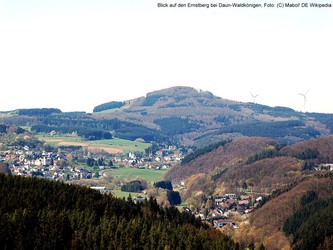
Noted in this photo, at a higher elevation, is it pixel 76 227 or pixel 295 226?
pixel 76 227

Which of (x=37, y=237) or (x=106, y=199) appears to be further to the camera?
(x=106, y=199)

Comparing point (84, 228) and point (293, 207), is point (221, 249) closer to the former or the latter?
point (84, 228)

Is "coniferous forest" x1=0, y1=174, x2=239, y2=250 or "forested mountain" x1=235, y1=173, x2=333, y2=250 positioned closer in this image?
"coniferous forest" x1=0, y1=174, x2=239, y2=250

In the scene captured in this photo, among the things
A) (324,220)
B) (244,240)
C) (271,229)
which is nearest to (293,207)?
(271,229)

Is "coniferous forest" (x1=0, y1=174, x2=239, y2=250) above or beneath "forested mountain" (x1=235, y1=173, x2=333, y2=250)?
above

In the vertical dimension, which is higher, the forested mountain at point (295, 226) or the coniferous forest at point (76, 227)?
the coniferous forest at point (76, 227)

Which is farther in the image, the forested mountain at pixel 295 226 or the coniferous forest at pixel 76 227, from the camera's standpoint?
the forested mountain at pixel 295 226

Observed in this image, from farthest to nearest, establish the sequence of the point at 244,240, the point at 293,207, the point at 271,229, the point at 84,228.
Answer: the point at 293,207 → the point at 271,229 → the point at 244,240 → the point at 84,228

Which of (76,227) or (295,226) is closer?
(76,227)
